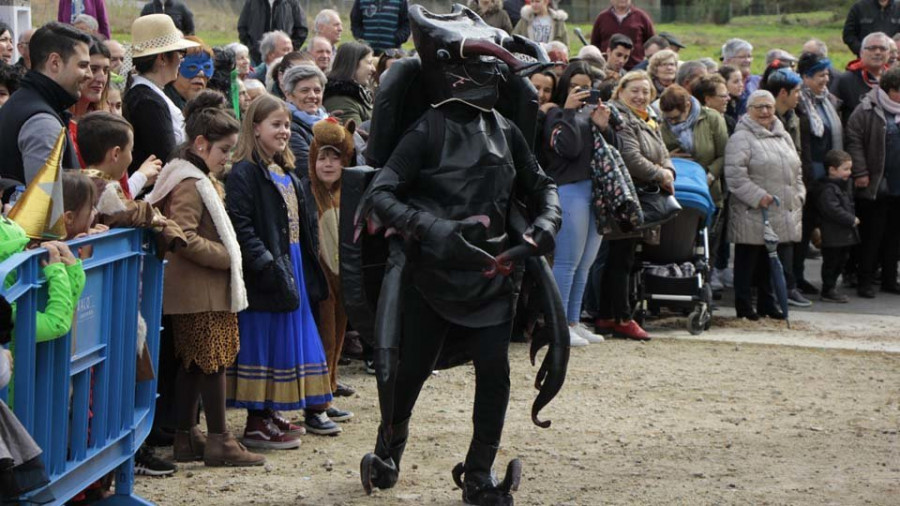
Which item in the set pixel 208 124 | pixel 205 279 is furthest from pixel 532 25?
pixel 205 279

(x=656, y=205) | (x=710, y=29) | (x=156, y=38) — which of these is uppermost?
(x=710, y=29)

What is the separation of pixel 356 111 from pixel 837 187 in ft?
17.1

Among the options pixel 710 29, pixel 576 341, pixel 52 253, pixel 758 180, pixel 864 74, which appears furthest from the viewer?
pixel 710 29

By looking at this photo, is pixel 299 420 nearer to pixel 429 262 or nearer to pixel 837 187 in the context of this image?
pixel 429 262

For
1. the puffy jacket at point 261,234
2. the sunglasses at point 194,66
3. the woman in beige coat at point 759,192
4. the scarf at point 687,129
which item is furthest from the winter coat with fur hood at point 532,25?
the puffy jacket at point 261,234

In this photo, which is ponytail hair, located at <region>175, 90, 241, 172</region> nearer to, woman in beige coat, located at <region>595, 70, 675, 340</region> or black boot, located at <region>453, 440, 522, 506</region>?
black boot, located at <region>453, 440, 522, 506</region>

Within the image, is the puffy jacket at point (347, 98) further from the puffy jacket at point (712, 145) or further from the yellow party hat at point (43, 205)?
the yellow party hat at point (43, 205)

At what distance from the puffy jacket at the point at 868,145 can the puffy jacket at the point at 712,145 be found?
1974mm

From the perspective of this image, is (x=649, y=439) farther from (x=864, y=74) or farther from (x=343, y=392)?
(x=864, y=74)

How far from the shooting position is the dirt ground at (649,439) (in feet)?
22.4

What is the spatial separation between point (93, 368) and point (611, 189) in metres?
5.61

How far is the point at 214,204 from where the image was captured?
6992mm

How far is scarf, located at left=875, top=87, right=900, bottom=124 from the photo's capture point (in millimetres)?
13516

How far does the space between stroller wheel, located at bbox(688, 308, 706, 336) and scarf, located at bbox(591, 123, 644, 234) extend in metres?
1.17
